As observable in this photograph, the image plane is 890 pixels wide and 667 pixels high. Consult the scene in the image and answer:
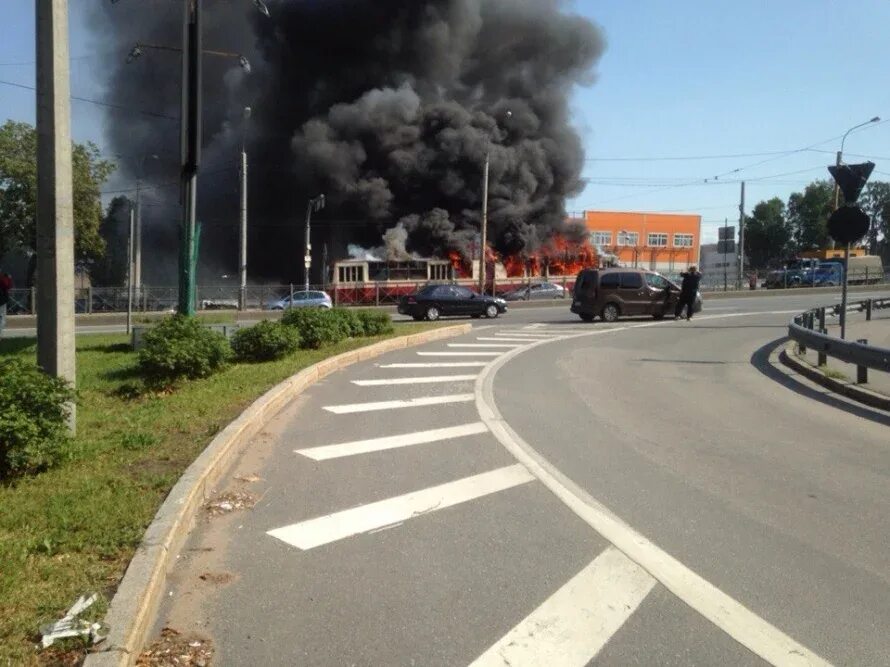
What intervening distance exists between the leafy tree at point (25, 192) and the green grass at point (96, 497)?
2834cm

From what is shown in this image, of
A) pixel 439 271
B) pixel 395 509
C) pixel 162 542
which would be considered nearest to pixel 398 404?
pixel 395 509

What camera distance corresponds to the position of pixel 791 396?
11.7 m

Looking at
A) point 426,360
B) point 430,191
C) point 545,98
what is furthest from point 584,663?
point 545,98

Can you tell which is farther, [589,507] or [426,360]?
[426,360]

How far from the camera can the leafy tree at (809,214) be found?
90.7 metres

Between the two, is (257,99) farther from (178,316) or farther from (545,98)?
(178,316)

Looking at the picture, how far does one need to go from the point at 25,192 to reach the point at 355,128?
17.8m

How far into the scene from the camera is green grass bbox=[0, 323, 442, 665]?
383cm

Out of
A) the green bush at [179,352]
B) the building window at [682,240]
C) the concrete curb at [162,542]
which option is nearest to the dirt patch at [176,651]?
the concrete curb at [162,542]

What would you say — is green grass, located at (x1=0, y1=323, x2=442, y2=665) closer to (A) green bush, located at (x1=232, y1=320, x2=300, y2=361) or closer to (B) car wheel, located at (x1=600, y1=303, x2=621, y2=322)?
(A) green bush, located at (x1=232, y1=320, x2=300, y2=361)

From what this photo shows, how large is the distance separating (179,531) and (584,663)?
2596 millimetres

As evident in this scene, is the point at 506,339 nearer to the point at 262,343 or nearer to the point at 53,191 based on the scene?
the point at 262,343

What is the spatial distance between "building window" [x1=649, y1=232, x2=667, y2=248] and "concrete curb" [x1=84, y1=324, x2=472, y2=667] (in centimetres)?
7280

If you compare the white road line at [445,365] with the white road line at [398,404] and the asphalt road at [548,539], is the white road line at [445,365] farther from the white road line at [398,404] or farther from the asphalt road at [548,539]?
the asphalt road at [548,539]
